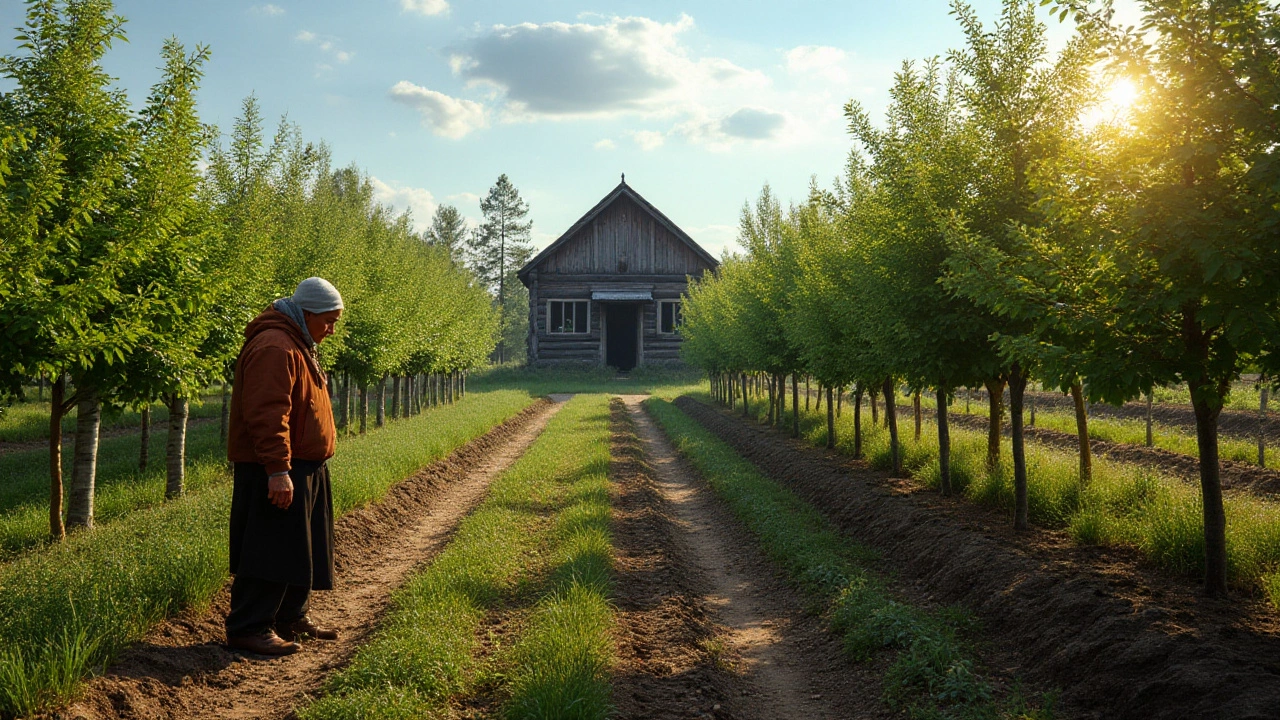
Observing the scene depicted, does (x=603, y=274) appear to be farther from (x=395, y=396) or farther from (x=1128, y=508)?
(x=1128, y=508)

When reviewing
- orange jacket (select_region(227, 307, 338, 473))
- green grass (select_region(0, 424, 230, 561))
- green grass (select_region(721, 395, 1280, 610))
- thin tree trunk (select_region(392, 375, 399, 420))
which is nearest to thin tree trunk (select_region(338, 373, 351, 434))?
thin tree trunk (select_region(392, 375, 399, 420))

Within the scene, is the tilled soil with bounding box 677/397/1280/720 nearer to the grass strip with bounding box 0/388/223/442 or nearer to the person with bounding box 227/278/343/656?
the person with bounding box 227/278/343/656

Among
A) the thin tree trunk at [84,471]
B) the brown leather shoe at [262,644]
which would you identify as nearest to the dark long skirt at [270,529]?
the brown leather shoe at [262,644]

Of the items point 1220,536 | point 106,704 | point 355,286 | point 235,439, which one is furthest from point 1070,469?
point 355,286

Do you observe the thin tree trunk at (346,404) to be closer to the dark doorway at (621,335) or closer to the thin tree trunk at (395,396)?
the thin tree trunk at (395,396)

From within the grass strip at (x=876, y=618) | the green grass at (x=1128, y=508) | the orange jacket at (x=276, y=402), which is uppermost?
the orange jacket at (x=276, y=402)

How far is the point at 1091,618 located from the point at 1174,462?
9.90 meters

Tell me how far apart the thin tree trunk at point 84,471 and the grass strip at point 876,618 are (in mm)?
8182

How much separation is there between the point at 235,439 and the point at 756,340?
17244mm

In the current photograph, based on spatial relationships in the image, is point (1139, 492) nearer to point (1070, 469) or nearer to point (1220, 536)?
point (1070, 469)

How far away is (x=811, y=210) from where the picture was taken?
63.2 feet

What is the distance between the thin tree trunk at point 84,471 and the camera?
9898 millimetres

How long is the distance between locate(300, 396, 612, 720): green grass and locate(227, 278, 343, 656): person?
0.78 meters

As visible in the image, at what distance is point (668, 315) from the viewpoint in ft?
153
